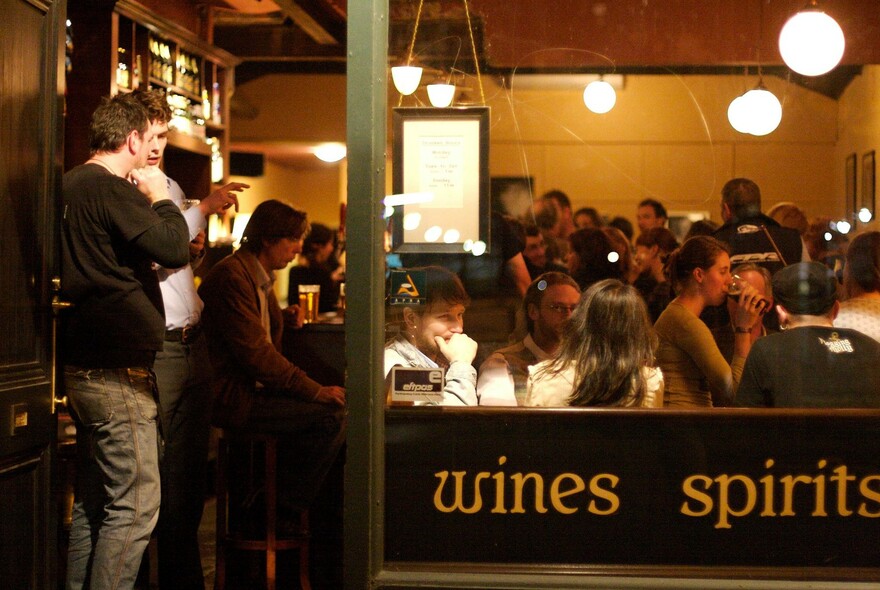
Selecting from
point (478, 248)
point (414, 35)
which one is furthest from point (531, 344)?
point (414, 35)

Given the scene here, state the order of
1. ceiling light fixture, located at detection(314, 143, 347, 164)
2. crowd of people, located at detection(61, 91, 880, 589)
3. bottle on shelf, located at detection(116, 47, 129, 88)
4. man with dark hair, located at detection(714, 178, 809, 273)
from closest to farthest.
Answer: crowd of people, located at detection(61, 91, 880, 589) → man with dark hair, located at detection(714, 178, 809, 273) → bottle on shelf, located at detection(116, 47, 129, 88) → ceiling light fixture, located at detection(314, 143, 347, 164)

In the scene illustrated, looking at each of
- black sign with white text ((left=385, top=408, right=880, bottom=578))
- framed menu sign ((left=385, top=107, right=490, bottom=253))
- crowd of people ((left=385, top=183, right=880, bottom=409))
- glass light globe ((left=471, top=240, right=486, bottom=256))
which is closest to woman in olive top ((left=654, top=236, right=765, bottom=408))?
crowd of people ((left=385, top=183, right=880, bottom=409))

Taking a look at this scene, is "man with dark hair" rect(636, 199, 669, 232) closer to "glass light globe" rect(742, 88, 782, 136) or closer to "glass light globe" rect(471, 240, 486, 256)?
"glass light globe" rect(742, 88, 782, 136)

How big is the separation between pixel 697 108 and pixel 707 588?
73.6 inches

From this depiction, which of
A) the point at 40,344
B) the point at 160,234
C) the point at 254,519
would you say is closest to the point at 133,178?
the point at 160,234

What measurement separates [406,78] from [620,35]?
746 mm

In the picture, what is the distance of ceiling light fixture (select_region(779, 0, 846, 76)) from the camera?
9.76 ft

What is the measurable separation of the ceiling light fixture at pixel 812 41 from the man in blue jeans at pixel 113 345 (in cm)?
197

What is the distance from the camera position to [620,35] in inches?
122

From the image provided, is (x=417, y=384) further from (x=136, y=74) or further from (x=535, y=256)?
(x=136, y=74)

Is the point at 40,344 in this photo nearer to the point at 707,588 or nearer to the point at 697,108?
the point at 707,588

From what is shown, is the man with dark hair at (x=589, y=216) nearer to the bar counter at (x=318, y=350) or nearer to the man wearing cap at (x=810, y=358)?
the bar counter at (x=318, y=350)

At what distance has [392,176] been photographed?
2787 mm

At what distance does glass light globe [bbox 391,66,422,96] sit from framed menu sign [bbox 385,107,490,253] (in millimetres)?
60
